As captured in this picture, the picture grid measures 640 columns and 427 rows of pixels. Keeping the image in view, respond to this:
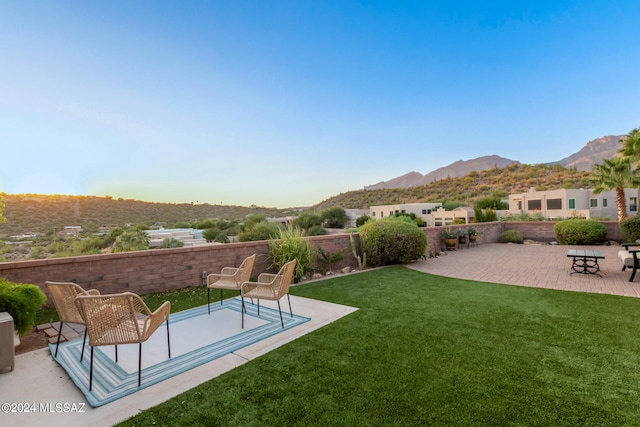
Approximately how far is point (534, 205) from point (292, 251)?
27951mm

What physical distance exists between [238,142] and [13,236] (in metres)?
10.9

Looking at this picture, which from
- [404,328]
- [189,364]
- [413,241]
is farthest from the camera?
[413,241]

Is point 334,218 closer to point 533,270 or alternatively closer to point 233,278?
point 533,270

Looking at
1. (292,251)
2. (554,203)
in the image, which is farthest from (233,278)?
(554,203)

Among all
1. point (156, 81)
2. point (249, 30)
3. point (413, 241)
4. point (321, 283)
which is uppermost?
point (249, 30)

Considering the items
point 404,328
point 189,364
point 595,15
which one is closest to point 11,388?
point 189,364

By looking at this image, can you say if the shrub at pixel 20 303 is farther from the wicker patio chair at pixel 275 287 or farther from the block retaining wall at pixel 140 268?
the wicker patio chair at pixel 275 287

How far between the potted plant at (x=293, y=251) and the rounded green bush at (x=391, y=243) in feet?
6.53

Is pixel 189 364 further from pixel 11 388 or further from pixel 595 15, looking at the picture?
pixel 595 15

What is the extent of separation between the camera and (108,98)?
8.77 metres

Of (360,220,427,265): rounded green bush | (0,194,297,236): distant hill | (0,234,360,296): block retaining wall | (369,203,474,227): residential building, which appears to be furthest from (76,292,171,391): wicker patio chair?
(369,203,474,227): residential building

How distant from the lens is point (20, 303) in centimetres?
304

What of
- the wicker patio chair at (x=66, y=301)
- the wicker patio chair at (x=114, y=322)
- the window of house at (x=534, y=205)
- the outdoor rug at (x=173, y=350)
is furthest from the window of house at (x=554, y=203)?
the wicker patio chair at (x=66, y=301)

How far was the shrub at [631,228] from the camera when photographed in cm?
970
